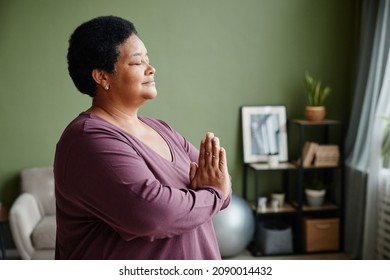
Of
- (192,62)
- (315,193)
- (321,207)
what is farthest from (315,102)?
(192,62)

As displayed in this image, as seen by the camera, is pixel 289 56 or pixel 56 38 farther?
pixel 289 56

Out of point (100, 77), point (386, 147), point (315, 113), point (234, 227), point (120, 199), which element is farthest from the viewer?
point (315, 113)

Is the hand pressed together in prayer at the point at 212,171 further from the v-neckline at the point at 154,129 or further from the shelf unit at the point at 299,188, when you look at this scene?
the shelf unit at the point at 299,188

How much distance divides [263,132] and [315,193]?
1.86 ft

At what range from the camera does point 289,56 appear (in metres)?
3.38

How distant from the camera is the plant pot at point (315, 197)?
3.31 metres

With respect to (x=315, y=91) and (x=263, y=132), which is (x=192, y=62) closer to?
(x=263, y=132)

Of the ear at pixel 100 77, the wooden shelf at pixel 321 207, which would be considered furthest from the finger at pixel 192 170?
the wooden shelf at pixel 321 207

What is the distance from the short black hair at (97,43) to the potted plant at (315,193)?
2.67 meters

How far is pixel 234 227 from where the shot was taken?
2963mm

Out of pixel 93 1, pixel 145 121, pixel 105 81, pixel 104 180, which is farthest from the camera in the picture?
pixel 93 1

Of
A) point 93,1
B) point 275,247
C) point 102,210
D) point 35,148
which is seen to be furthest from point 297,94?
point 102,210

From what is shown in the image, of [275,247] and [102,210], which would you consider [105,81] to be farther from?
[275,247]
